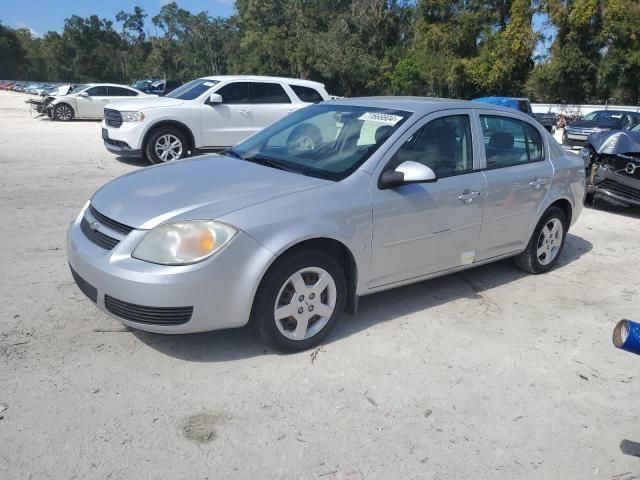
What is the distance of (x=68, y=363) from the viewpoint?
11.2 feet

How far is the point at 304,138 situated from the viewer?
4492mm

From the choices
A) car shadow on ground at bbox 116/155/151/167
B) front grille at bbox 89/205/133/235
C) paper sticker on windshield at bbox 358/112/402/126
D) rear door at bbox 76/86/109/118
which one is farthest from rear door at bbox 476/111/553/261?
rear door at bbox 76/86/109/118

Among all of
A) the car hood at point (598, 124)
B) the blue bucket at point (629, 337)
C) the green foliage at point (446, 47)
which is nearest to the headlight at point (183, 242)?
the blue bucket at point (629, 337)

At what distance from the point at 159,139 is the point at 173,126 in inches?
13.9

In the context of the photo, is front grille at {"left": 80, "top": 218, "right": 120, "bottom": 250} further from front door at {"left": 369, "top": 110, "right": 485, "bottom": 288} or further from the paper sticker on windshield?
the paper sticker on windshield

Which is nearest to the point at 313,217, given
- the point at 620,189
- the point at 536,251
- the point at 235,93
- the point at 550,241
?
the point at 536,251

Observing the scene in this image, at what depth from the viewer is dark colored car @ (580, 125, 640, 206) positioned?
26.2 feet

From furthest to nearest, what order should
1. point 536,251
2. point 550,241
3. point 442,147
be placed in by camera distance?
point 550,241, point 536,251, point 442,147

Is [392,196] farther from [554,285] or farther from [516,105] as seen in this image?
[516,105]

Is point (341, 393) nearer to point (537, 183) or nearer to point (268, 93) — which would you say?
point (537, 183)

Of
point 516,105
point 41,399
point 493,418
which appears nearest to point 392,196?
point 493,418

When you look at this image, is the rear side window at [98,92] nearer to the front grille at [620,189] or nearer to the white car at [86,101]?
A: the white car at [86,101]

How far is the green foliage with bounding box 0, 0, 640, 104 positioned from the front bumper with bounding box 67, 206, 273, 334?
37902 millimetres

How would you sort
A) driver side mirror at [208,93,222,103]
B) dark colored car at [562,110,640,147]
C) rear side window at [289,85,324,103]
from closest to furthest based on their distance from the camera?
driver side mirror at [208,93,222,103] → rear side window at [289,85,324,103] → dark colored car at [562,110,640,147]
